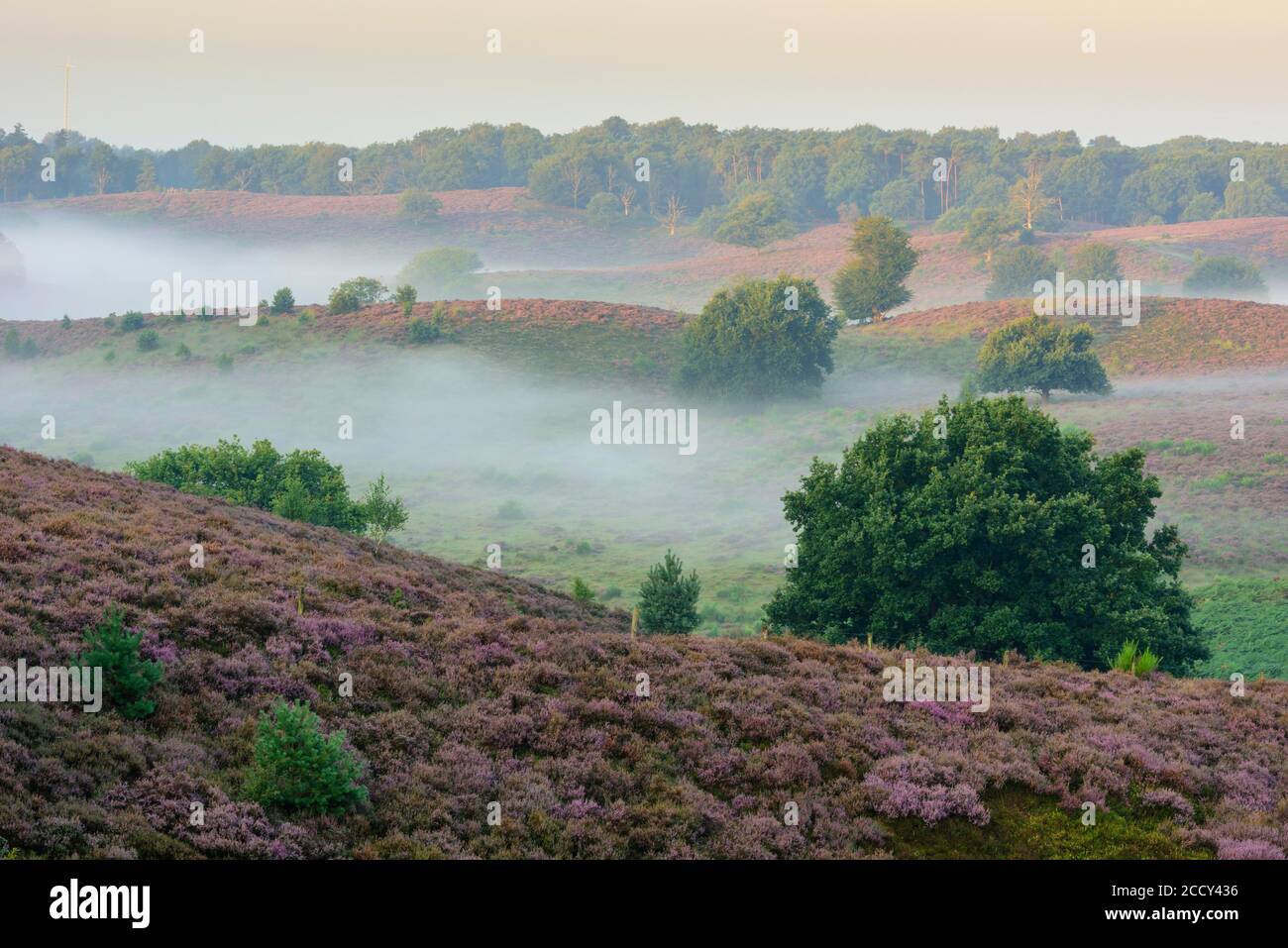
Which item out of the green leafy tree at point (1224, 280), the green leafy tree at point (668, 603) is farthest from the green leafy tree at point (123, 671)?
the green leafy tree at point (1224, 280)

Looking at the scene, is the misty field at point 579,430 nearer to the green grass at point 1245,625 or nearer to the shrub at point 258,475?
the green grass at point 1245,625

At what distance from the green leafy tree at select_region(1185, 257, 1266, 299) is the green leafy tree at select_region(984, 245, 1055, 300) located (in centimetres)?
2181

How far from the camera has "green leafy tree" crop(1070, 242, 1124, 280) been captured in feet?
545

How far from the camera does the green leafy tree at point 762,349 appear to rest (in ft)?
359

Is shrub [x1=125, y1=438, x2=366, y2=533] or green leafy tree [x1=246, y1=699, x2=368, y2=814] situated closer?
green leafy tree [x1=246, y1=699, x2=368, y2=814]

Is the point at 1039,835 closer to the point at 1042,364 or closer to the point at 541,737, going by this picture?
the point at 541,737

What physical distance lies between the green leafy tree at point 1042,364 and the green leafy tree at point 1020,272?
225ft

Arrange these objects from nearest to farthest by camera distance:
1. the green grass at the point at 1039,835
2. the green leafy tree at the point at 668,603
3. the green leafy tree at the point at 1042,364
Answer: the green grass at the point at 1039,835, the green leafy tree at the point at 668,603, the green leafy tree at the point at 1042,364

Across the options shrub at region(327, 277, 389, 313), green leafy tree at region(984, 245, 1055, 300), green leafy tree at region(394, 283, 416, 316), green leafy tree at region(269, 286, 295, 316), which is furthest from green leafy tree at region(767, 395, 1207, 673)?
green leafy tree at region(984, 245, 1055, 300)

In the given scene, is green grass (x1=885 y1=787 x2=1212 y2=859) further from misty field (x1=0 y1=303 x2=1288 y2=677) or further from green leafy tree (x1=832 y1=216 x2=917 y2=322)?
green leafy tree (x1=832 y1=216 x2=917 y2=322)

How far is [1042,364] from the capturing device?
100250 millimetres
